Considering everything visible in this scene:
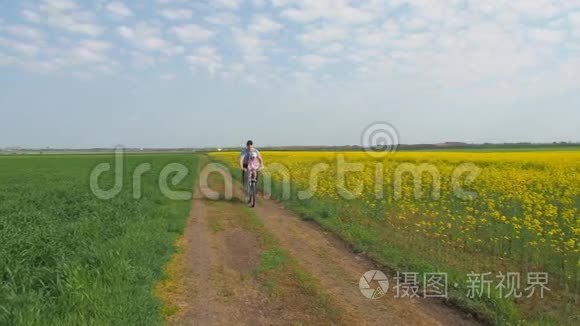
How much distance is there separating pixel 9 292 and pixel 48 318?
0.91 m

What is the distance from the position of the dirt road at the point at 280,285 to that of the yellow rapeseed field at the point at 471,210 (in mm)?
1924

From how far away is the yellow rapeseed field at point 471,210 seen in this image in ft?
29.4

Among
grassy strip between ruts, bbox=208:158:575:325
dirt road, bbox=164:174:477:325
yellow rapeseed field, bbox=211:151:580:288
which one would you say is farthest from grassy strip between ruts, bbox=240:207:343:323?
yellow rapeseed field, bbox=211:151:580:288

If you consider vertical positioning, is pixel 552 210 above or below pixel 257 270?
above

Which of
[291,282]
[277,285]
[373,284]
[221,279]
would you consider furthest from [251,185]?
[373,284]

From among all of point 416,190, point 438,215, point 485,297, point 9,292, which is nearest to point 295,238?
point 438,215

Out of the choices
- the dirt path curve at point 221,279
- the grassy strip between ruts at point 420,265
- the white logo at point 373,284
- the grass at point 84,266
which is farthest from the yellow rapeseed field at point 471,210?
the grass at point 84,266

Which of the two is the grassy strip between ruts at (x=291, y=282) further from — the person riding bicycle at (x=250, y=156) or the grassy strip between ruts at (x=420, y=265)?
the person riding bicycle at (x=250, y=156)

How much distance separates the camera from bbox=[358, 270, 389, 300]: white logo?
712 cm

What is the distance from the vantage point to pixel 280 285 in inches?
295

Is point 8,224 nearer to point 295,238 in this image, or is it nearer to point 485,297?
point 295,238

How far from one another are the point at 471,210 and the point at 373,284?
593cm

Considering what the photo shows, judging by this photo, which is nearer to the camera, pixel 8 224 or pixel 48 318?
pixel 48 318

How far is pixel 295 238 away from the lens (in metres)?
11.1
